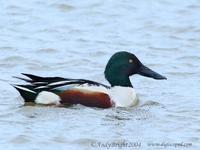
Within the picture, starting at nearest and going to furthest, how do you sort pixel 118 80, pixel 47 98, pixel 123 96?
1. pixel 47 98
2. pixel 123 96
3. pixel 118 80

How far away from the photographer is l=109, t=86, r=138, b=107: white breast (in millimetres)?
12047

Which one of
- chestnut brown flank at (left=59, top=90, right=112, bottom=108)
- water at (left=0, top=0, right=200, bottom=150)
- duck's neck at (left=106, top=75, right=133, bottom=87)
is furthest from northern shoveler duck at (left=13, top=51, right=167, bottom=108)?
duck's neck at (left=106, top=75, right=133, bottom=87)

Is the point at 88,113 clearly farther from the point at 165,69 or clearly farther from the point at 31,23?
the point at 31,23

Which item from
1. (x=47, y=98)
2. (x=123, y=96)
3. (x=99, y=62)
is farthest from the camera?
(x=99, y=62)

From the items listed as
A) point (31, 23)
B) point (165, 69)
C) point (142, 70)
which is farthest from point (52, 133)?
point (31, 23)

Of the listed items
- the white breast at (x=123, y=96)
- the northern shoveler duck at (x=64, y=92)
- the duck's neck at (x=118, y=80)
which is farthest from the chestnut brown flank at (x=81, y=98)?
the duck's neck at (x=118, y=80)

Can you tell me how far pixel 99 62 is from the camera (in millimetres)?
14312

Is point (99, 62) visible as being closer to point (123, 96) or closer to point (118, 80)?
point (118, 80)

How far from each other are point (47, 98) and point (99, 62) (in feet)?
8.77

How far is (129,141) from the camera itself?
33.9 ft

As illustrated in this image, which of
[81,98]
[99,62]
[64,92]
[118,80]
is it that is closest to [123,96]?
[118,80]

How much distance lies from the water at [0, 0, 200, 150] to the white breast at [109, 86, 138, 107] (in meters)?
0.12

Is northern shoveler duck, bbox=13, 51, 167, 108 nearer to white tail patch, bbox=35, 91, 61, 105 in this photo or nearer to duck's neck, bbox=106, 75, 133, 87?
white tail patch, bbox=35, 91, 61, 105

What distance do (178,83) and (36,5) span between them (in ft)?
16.0
